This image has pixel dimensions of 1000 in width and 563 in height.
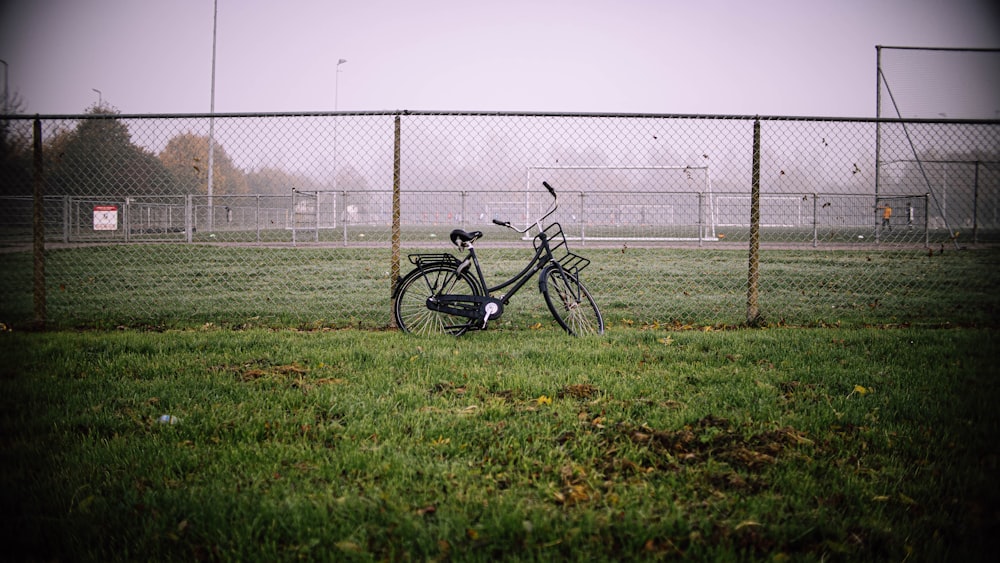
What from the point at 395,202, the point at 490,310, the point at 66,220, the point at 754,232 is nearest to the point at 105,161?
the point at 66,220

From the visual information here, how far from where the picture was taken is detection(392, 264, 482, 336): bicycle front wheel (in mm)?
5363

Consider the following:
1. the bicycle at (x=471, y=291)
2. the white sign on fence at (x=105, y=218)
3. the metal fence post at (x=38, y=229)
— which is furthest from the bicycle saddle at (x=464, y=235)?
the white sign on fence at (x=105, y=218)

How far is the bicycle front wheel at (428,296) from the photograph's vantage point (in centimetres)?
536

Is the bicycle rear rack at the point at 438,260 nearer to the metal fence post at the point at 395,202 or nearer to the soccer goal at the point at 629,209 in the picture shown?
the metal fence post at the point at 395,202

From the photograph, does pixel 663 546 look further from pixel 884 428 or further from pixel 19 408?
pixel 19 408

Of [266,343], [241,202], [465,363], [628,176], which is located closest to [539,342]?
[465,363]

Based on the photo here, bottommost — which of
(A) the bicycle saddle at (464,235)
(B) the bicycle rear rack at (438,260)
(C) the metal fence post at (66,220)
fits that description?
(B) the bicycle rear rack at (438,260)

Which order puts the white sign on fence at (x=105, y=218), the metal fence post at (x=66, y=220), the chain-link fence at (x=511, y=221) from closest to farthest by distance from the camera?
the chain-link fence at (x=511, y=221), the metal fence post at (x=66, y=220), the white sign on fence at (x=105, y=218)

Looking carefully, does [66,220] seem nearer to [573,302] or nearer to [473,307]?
[473,307]

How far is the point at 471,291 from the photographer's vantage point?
5426mm

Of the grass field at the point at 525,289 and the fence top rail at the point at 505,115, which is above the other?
the fence top rail at the point at 505,115

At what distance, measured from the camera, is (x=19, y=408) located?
10.2 ft

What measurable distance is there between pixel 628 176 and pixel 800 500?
1415 centimetres

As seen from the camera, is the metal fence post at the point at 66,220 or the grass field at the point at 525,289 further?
the metal fence post at the point at 66,220
